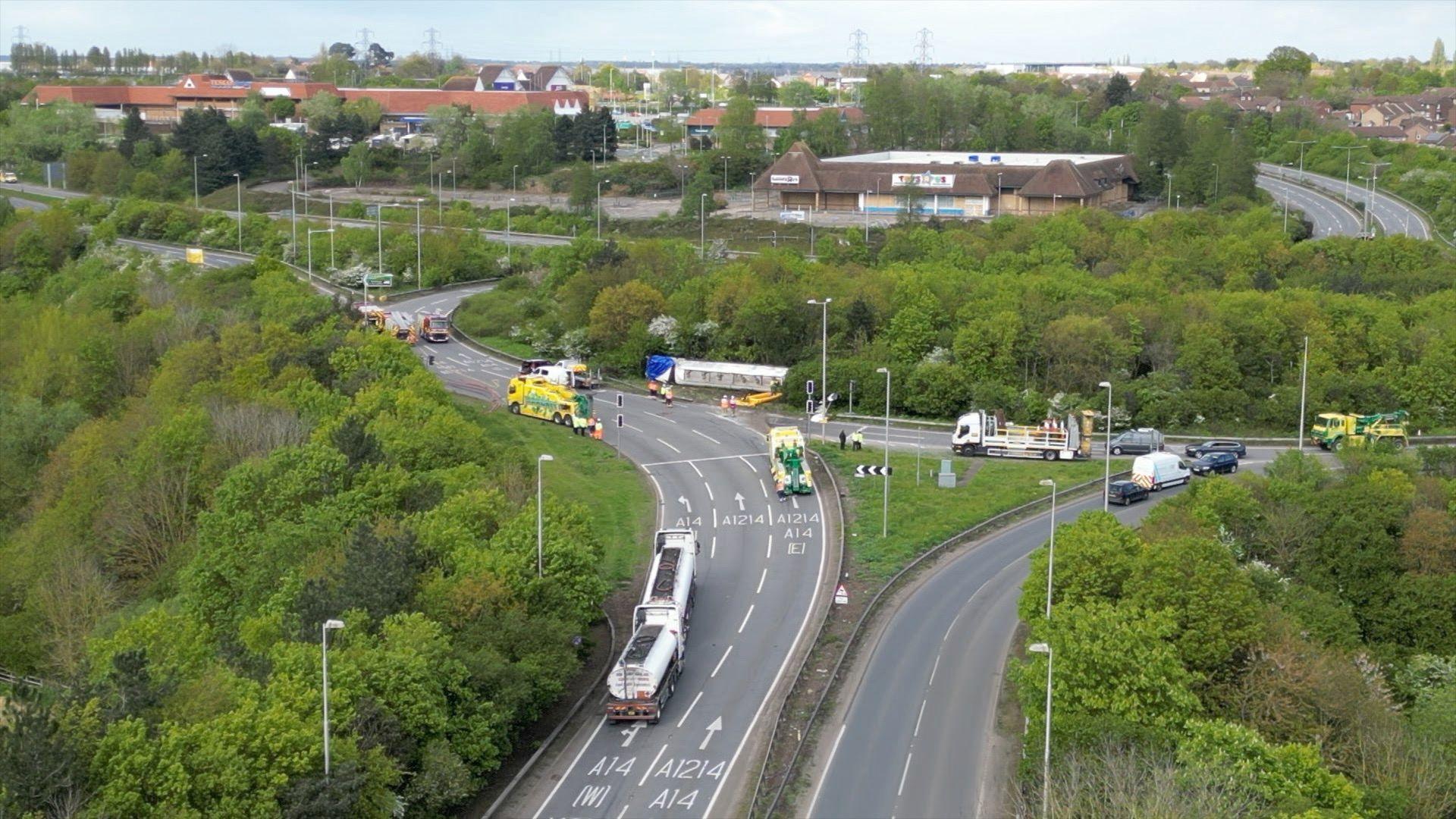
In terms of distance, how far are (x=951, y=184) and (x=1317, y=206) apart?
2767cm

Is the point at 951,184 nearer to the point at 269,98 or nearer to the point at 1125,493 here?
the point at 1125,493

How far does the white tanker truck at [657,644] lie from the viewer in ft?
99.7

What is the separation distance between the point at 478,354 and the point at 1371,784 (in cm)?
4897

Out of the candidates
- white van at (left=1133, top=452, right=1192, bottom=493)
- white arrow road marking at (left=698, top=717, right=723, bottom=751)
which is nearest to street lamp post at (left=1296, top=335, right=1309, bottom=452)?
white van at (left=1133, top=452, right=1192, bottom=493)

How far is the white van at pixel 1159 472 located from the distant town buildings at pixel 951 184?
53052mm

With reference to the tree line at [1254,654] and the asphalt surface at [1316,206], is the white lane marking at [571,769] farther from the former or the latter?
the asphalt surface at [1316,206]

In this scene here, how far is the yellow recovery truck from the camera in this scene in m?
55.7

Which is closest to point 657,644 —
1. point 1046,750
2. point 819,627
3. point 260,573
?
point 819,627

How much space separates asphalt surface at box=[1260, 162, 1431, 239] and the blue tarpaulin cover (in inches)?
2007

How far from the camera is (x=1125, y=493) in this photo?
148 feet

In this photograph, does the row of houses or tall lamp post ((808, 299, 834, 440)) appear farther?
the row of houses

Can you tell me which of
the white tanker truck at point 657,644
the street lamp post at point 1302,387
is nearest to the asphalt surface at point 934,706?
the white tanker truck at point 657,644

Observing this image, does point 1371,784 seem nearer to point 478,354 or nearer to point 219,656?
point 219,656

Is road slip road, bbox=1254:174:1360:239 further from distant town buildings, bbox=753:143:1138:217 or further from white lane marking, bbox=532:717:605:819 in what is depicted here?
white lane marking, bbox=532:717:605:819
